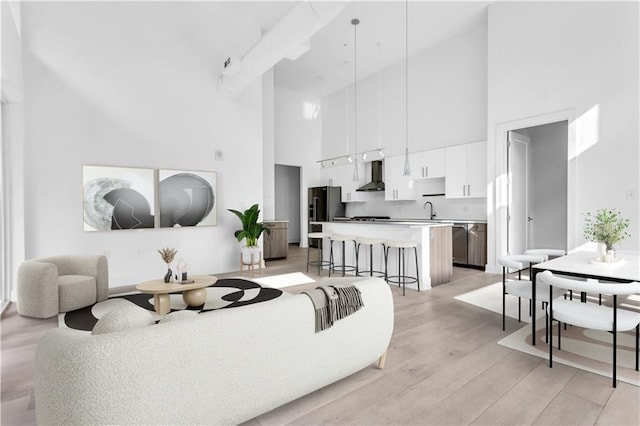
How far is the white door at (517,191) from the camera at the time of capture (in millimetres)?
5840

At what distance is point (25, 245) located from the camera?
4391 mm

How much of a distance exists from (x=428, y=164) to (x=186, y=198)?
4.97m

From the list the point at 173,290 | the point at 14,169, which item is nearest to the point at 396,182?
the point at 173,290

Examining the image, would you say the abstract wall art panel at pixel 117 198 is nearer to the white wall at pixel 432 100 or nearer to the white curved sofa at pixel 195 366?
the white curved sofa at pixel 195 366

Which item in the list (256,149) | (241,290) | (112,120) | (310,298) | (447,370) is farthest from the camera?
(256,149)

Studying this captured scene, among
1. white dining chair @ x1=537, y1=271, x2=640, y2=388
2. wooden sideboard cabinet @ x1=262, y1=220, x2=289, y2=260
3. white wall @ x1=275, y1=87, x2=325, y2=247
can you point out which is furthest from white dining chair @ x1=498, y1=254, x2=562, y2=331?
white wall @ x1=275, y1=87, x2=325, y2=247

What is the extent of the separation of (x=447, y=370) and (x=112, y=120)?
5446 mm

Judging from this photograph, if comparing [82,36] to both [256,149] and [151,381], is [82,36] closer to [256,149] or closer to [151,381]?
[256,149]

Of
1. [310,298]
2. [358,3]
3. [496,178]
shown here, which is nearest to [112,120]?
[358,3]

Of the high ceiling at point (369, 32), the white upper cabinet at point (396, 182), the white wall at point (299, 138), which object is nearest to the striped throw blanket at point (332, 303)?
the high ceiling at point (369, 32)

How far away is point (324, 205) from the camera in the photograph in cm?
943

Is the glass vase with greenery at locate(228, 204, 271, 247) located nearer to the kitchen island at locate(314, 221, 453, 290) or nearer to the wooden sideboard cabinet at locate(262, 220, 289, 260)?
the wooden sideboard cabinet at locate(262, 220, 289, 260)

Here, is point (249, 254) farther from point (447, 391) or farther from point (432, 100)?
point (432, 100)

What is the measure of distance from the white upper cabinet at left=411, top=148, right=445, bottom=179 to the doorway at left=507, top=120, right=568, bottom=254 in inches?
58.3
